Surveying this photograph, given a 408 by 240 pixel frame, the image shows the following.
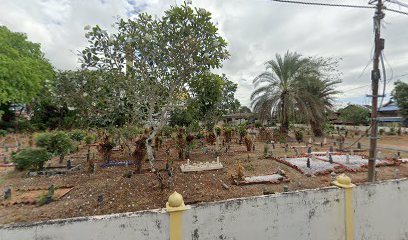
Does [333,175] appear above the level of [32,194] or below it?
above

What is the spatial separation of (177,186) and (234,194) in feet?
5.21

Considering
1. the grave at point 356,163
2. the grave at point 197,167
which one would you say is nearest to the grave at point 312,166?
the grave at point 356,163

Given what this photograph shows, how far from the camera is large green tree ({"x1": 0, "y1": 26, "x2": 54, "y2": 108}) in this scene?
645 inches

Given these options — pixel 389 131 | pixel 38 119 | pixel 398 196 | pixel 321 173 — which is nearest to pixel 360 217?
pixel 398 196

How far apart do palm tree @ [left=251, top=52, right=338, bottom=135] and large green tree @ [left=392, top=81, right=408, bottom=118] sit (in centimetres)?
742

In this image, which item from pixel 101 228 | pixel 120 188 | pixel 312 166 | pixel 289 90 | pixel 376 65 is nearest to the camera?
pixel 101 228

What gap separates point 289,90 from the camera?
579 inches

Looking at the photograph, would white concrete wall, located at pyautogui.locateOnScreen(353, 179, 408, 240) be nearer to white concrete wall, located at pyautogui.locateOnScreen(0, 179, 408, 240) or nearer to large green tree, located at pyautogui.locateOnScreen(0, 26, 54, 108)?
white concrete wall, located at pyautogui.locateOnScreen(0, 179, 408, 240)

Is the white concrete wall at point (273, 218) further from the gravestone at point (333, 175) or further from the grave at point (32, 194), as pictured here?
the grave at point (32, 194)

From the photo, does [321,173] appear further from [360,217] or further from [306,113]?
[306,113]

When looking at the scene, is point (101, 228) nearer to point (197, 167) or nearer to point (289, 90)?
point (197, 167)

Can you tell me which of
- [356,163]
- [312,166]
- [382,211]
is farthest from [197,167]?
[356,163]

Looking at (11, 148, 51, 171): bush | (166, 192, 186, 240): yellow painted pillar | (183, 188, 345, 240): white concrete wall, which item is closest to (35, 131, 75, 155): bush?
(11, 148, 51, 171): bush

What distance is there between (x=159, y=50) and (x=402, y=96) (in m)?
20.9
